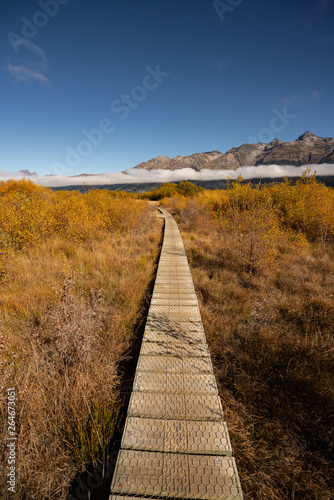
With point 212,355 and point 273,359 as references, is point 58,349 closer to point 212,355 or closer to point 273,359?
point 212,355

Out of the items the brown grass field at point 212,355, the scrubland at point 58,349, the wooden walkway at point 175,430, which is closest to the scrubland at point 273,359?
the brown grass field at point 212,355

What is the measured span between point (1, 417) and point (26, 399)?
0.73ft

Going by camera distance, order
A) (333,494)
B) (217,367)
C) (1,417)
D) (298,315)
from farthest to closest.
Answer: (298,315), (217,367), (1,417), (333,494)

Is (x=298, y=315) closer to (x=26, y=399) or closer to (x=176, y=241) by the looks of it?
(x=26, y=399)

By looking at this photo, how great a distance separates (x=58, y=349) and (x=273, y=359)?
2891 millimetres

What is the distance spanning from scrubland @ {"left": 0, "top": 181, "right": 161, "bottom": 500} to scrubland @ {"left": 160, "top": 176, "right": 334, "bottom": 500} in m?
1.33

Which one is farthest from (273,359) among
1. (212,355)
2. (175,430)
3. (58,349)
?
(58,349)

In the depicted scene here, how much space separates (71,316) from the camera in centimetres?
292

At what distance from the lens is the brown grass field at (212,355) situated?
1643mm

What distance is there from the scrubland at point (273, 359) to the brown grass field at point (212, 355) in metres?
0.01

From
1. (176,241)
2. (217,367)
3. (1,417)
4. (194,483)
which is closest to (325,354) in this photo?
(217,367)

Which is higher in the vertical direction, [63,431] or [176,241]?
[176,241]

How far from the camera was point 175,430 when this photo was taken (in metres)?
1.73

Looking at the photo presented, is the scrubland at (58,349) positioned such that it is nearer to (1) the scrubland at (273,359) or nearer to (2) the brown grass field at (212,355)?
(2) the brown grass field at (212,355)
